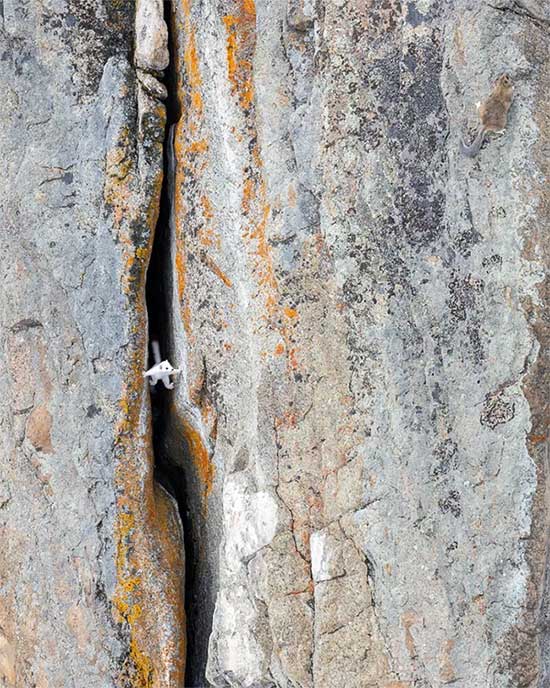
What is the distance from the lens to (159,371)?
12.8 ft

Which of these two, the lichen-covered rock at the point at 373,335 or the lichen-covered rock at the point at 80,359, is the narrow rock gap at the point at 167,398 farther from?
the lichen-covered rock at the point at 373,335

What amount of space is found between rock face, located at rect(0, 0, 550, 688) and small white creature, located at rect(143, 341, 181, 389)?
6 centimetres

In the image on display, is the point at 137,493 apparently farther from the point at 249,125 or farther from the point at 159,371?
the point at 249,125

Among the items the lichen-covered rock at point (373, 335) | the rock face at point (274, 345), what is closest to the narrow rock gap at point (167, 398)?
A: the rock face at point (274, 345)

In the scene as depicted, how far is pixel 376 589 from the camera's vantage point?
3346 millimetres

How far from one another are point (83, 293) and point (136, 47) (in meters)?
1.00

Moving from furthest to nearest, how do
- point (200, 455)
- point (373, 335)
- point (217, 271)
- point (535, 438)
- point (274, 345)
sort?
point (200, 455) < point (217, 271) < point (274, 345) < point (373, 335) < point (535, 438)

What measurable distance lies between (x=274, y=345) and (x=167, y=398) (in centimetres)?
70

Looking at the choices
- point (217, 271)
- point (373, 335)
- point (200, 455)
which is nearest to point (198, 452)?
point (200, 455)

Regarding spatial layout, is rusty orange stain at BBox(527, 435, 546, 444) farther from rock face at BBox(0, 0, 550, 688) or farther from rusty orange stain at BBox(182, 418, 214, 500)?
rusty orange stain at BBox(182, 418, 214, 500)

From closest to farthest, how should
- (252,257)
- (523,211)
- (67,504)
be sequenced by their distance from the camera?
1. (523,211)
2. (252,257)
3. (67,504)

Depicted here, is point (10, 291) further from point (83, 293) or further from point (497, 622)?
point (497, 622)

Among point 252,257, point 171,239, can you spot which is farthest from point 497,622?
point 171,239

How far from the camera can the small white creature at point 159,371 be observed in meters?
3.90
